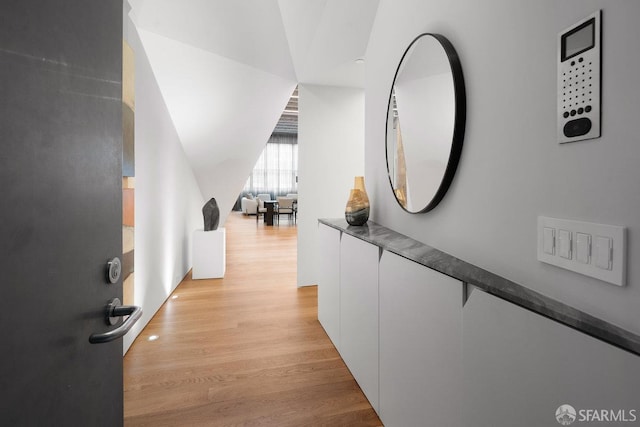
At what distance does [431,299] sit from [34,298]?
1007 mm

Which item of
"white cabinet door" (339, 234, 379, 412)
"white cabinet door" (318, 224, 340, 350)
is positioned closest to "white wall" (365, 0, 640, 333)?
"white cabinet door" (339, 234, 379, 412)

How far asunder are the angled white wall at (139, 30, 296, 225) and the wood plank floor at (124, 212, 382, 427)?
1.85 metres

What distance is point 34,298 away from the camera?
0.47 metres

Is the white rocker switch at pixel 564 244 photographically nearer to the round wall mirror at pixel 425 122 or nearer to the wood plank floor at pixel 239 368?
the round wall mirror at pixel 425 122

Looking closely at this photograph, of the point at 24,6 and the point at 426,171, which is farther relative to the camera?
the point at 426,171

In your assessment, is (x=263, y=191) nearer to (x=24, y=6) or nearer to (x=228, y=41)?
(x=228, y=41)

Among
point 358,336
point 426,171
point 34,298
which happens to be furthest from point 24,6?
point 358,336

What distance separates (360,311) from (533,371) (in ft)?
3.45

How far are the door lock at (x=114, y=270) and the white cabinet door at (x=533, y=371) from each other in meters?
0.92

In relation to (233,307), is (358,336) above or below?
above

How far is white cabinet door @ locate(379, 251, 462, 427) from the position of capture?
3.08 ft

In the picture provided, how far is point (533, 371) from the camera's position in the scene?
68cm

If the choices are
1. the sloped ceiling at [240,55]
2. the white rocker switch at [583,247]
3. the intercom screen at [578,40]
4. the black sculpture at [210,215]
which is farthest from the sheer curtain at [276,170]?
the white rocker switch at [583,247]

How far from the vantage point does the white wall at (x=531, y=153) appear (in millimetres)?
644
